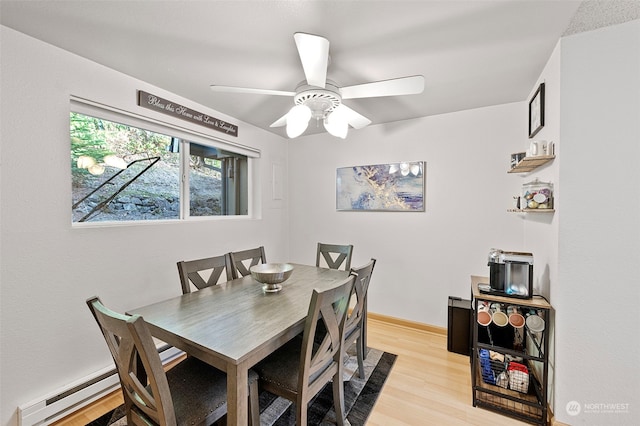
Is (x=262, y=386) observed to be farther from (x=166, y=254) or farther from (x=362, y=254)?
(x=362, y=254)

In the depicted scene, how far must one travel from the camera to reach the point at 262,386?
1.40 m

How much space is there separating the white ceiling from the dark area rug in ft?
7.37

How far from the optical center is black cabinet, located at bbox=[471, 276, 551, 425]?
163 cm

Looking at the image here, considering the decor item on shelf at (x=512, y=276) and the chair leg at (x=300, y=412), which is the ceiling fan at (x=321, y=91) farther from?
the chair leg at (x=300, y=412)

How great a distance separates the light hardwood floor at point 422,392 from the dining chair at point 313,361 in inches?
19.3

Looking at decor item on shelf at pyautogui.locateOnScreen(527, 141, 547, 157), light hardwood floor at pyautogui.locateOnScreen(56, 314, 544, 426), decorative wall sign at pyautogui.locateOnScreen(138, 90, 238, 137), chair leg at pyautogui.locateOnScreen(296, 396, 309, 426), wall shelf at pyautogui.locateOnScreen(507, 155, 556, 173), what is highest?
decorative wall sign at pyautogui.locateOnScreen(138, 90, 238, 137)

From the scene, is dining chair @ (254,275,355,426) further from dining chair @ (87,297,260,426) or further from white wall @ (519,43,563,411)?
white wall @ (519,43,563,411)

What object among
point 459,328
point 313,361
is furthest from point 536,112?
point 313,361

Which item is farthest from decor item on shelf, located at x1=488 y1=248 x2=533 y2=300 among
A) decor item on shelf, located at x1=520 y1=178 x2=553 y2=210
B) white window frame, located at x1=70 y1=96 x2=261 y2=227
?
white window frame, located at x1=70 y1=96 x2=261 y2=227

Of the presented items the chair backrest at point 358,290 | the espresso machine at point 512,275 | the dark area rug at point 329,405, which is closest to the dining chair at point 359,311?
the chair backrest at point 358,290

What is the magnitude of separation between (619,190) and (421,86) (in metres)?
1.18

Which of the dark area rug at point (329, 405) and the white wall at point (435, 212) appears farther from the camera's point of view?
the white wall at point (435, 212)

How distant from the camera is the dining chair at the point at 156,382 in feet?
3.10

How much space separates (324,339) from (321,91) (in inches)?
54.7
